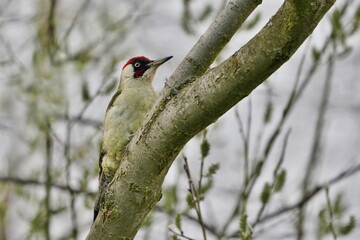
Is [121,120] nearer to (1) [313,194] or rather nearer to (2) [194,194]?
(2) [194,194]

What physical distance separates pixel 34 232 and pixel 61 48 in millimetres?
1636

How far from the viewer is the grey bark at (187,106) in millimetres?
2031

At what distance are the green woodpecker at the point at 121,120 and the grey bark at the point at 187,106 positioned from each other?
119cm

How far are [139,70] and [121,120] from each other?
2.99 feet

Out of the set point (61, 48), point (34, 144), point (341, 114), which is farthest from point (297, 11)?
point (341, 114)

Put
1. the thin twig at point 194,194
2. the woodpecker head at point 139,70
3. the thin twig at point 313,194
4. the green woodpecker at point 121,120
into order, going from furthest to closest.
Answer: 1. the woodpecker head at point 139,70
2. the thin twig at point 313,194
3. the green woodpecker at point 121,120
4. the thin twig at point 194,194

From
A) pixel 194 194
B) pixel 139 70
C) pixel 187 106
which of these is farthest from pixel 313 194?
pixel 187 106

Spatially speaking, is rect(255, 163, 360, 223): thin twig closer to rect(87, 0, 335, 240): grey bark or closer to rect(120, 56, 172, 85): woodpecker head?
rect(120, 56, 172, 85): woodpecker head

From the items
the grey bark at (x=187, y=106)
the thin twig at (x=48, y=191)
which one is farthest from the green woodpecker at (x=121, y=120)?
the grey bark at (x=187, y=106)

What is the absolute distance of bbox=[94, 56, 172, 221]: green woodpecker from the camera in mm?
4137

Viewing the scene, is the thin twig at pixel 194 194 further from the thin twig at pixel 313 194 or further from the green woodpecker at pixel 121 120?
the thin twig at pixel 313 194

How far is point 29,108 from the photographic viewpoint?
543 cm

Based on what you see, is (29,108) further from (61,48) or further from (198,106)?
(198,106)

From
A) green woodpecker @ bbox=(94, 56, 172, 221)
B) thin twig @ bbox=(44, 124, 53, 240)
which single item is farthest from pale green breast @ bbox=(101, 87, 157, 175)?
thin twig @ bbox=(44, 124, 53, 240)
